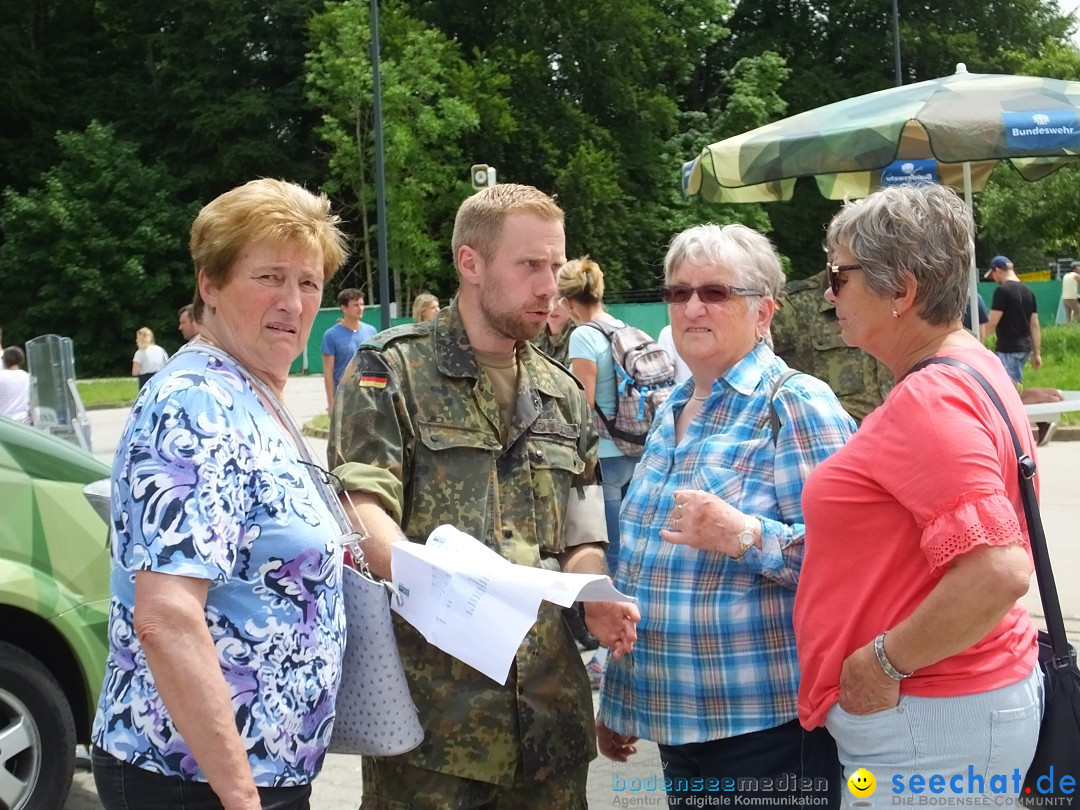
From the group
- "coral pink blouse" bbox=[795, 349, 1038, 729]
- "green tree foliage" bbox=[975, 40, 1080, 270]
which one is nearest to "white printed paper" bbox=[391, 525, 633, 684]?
"coral pink blouse" bbox=[795, 349, 1038, 729]

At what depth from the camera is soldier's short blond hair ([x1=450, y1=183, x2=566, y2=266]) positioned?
2811 millimetres

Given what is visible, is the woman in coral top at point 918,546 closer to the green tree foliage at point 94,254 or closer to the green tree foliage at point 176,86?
the green tree foliage at point 94,254

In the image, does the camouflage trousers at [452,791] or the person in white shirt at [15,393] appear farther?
the person in white shirt at [15,393]

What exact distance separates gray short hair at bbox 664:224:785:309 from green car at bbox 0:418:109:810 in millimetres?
2214

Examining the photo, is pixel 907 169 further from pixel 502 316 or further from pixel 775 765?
pixel 775 765

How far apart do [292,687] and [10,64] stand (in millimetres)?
43731

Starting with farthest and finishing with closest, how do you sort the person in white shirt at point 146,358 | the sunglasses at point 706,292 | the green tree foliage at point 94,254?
the green tree foliage at point 94,254, the person in white shirt at point 146,358, the sunglasses at point 706,292

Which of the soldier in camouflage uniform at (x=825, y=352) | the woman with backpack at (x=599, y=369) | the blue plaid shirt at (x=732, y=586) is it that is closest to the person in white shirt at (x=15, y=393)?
the woman with backpack at (x=599, y=369)

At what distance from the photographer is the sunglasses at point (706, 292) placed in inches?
115

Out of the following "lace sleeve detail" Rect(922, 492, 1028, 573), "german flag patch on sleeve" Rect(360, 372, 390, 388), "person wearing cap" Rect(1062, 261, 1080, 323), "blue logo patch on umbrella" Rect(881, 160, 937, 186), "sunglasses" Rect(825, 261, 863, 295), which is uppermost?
Result: "blue logo patch on umbrella" Rect(881, 160, 937, 186)

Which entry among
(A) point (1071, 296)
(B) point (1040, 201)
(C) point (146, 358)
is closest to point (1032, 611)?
(C) point (146, 358)

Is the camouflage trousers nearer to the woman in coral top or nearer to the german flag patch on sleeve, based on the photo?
the woman in coral top

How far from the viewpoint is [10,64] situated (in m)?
40.5

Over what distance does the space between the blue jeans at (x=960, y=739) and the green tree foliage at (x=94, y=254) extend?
1466 inches
